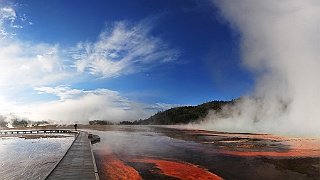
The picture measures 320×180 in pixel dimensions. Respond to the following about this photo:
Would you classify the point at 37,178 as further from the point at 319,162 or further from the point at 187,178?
the point at 319,162

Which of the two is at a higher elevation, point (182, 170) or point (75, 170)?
point (75, 170)

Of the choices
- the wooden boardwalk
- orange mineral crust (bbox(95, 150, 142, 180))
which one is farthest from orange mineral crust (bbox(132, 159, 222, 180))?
the wooden boardwalk

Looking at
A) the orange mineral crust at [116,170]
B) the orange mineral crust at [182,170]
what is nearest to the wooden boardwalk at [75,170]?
the orange mineral crust at [116,170]

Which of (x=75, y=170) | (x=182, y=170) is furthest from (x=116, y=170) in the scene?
(x=182, y=170)

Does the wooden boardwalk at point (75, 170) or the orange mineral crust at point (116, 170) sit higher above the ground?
the wooden boardwalk at point (75, 170)

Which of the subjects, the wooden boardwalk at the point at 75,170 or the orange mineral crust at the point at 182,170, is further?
the orange mineral crust at the point at 182,170

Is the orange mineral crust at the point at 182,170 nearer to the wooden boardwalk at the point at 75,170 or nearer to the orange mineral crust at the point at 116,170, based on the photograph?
the orange mineral crust at the point at 116,170

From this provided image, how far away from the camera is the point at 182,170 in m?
14.9

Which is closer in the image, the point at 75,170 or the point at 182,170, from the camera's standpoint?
the point at 75,170

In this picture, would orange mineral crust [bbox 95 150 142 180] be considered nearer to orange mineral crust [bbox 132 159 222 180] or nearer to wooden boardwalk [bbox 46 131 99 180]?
wooden boardwalk [bbox 46 131 99 180]

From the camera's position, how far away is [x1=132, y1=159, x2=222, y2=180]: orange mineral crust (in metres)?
13.5

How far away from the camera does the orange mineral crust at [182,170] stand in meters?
13.5

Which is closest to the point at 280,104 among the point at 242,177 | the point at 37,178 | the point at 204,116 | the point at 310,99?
the point at 310,99

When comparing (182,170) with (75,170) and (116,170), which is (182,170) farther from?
(75,170)
